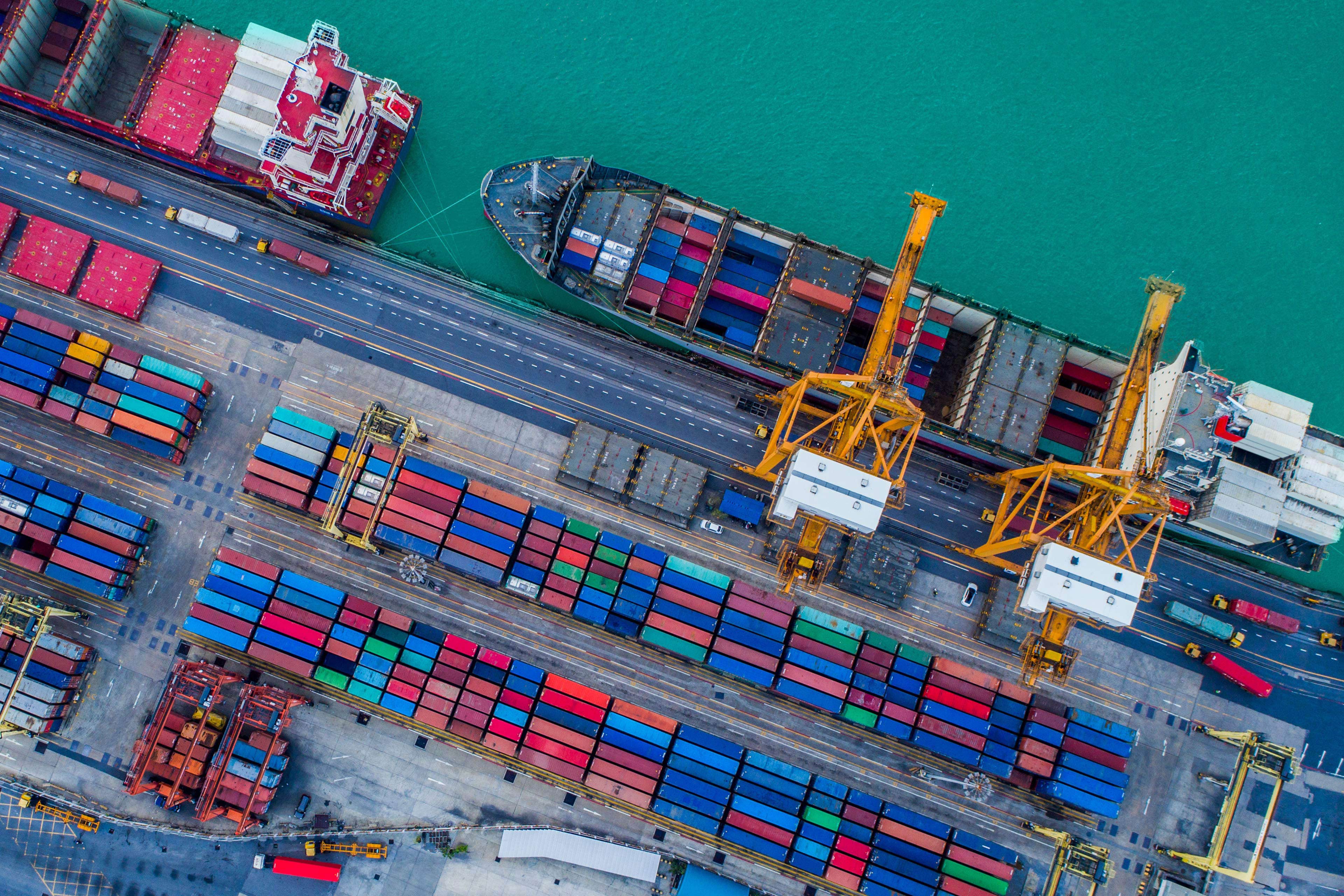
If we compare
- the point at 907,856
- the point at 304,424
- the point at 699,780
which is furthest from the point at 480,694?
the point at 907,856

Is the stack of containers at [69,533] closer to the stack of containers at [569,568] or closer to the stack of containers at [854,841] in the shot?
the stack of containers at [569,568]

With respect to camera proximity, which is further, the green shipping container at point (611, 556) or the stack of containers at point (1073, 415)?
the stack of containers at point (1073, 415)


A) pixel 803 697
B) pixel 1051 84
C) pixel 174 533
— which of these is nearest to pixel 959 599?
pixel 803 697

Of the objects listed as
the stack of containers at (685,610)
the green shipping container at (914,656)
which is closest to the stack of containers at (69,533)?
the stack of containers at (685,610)

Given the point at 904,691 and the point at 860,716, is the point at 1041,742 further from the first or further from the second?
the point at 860,716

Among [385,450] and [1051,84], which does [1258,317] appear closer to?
[1051,84]

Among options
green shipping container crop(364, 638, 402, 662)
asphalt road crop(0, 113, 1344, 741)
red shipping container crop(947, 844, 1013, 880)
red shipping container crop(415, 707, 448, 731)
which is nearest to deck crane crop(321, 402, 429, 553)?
asphalt road crop(0, 113, 1344, 741)

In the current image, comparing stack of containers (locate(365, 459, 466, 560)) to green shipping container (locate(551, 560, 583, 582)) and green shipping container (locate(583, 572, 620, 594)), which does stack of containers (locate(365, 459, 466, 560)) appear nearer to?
green shipping container (locate(551, 560, 583, 582))
